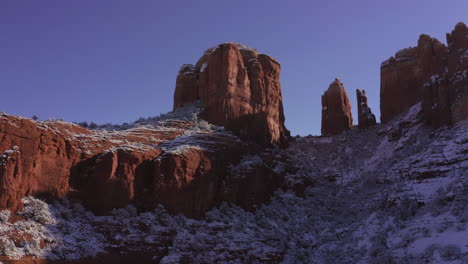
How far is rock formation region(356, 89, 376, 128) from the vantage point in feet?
238

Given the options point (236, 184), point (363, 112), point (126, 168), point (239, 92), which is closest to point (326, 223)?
point (236, 184)

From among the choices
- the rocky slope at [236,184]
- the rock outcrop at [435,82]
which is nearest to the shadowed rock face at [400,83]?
the rock outcrop at [435,82]

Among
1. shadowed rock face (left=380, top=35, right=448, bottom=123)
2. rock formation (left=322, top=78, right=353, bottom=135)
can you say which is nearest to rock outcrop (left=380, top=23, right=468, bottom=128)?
shadowed rock face (left=380, top=35, right=448, bottom=123)

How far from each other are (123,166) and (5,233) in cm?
1083

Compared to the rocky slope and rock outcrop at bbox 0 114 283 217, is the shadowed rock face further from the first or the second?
rock outcrop at bbox 0 114 283 217

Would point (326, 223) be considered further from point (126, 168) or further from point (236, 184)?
point (126, 168)

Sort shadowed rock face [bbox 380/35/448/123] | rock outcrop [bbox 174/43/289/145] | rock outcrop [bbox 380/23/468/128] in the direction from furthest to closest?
1. shadowed rock face [bbox 380/35/448/123]
2. rock outcrop [bbox 174/43/289/145]
3. rock outcrop [bbox 380/23/468/128]

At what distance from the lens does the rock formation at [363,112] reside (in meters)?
72.6

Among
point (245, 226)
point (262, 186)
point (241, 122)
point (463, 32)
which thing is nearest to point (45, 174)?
point (245, 226)

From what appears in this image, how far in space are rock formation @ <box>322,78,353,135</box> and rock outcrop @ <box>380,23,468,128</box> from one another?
6753 mm

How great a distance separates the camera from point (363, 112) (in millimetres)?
73875

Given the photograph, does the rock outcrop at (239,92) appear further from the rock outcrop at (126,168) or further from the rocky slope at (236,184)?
the rock outcrop at (126,168)

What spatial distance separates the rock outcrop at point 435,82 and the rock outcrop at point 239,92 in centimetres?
1710

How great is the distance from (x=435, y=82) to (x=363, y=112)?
20799 millimetres
